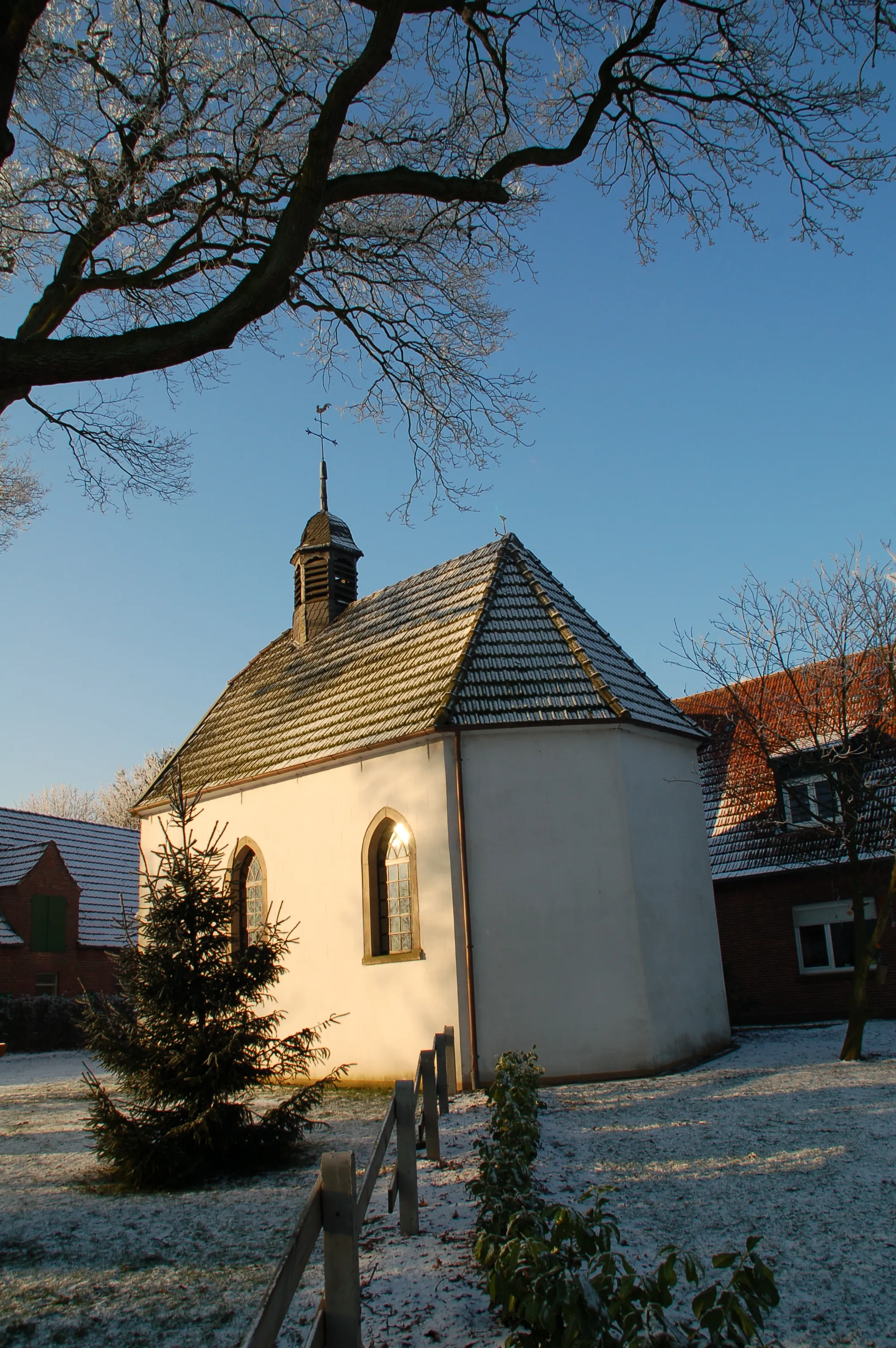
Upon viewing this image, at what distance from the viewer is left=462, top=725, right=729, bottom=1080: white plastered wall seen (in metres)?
12.3

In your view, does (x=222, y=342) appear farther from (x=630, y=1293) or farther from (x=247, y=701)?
(x=247, y=701)

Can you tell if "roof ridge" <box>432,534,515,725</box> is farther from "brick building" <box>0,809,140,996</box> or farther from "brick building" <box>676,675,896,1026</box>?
"brick building" <box>0,809,140,996</box>

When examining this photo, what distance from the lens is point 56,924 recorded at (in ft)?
83.8

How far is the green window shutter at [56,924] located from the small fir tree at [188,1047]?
18547mm

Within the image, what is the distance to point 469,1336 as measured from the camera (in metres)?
4.53

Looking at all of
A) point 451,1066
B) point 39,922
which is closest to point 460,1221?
point 451,1066

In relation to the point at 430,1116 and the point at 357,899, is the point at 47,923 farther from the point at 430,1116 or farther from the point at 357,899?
the point at 430,1116

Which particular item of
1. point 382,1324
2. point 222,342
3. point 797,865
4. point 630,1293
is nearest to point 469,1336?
point 382,1324

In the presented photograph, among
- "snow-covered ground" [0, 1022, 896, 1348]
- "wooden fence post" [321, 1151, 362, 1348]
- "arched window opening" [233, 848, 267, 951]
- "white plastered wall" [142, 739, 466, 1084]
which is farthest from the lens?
"arched window opening" [233, 848, 267, 951]

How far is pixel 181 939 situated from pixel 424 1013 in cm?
541

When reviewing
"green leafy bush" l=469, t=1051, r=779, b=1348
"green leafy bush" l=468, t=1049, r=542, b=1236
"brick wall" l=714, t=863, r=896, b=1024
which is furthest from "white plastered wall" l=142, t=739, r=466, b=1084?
"brick wall" l=714, t=863, r=896, b=1024

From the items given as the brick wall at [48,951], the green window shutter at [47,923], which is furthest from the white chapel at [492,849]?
the green window shutter at [47,923]

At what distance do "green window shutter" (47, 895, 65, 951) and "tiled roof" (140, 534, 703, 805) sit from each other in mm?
8135

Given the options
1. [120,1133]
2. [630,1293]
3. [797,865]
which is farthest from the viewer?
[797,865]
